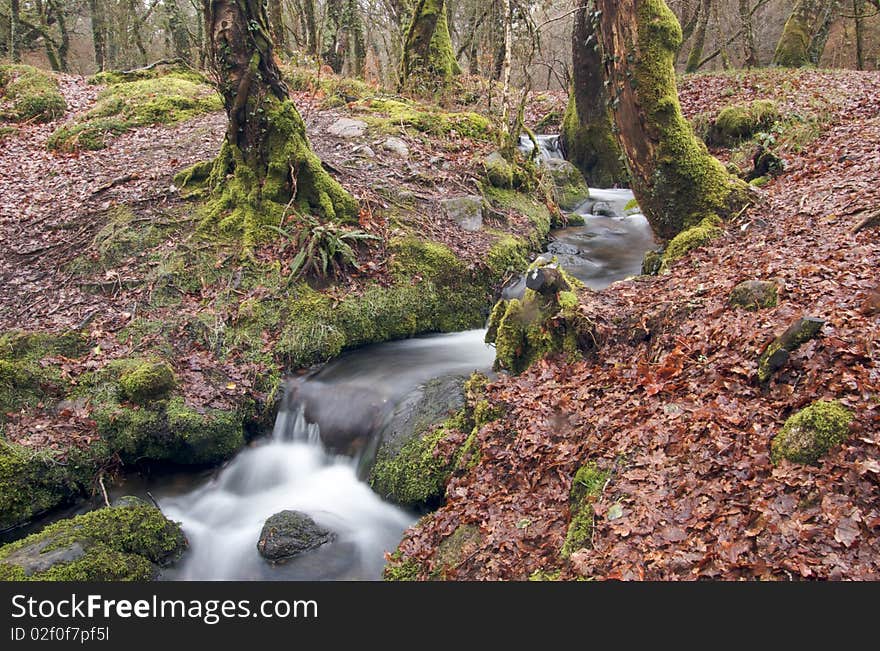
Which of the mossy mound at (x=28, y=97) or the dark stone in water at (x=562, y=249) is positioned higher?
the mossy mound at (x=28, y=97)

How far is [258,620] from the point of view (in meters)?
3.40

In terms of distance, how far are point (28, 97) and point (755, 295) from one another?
17577mm

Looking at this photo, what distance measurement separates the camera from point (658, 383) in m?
4.95

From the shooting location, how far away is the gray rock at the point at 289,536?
5582mm

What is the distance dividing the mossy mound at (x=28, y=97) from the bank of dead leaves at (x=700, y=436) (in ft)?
49.9

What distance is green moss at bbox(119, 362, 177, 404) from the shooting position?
6695 millimetres

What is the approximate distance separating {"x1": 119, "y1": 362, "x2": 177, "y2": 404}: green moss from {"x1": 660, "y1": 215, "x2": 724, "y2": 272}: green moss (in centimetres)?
650

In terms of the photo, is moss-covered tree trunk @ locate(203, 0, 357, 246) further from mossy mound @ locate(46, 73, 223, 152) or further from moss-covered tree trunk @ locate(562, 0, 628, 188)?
moss-covered tree trunk @ locate(562, 0, 628, 188)

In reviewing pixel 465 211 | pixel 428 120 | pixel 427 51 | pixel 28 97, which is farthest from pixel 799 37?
pixel 28 97

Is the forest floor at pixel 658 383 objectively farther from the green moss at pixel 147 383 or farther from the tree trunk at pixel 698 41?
the tree trunk at pixel 698 41

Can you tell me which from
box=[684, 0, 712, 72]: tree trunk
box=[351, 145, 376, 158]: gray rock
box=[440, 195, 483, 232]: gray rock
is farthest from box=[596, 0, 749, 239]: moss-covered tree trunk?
box=[684, 0, 712, 72]: tree trunk

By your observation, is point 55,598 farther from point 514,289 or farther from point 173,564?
point 514,289

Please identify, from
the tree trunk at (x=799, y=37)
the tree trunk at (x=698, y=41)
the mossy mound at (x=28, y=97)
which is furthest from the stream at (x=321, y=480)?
the tree trunk at (x=698, y=41)

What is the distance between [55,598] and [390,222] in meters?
7.03
